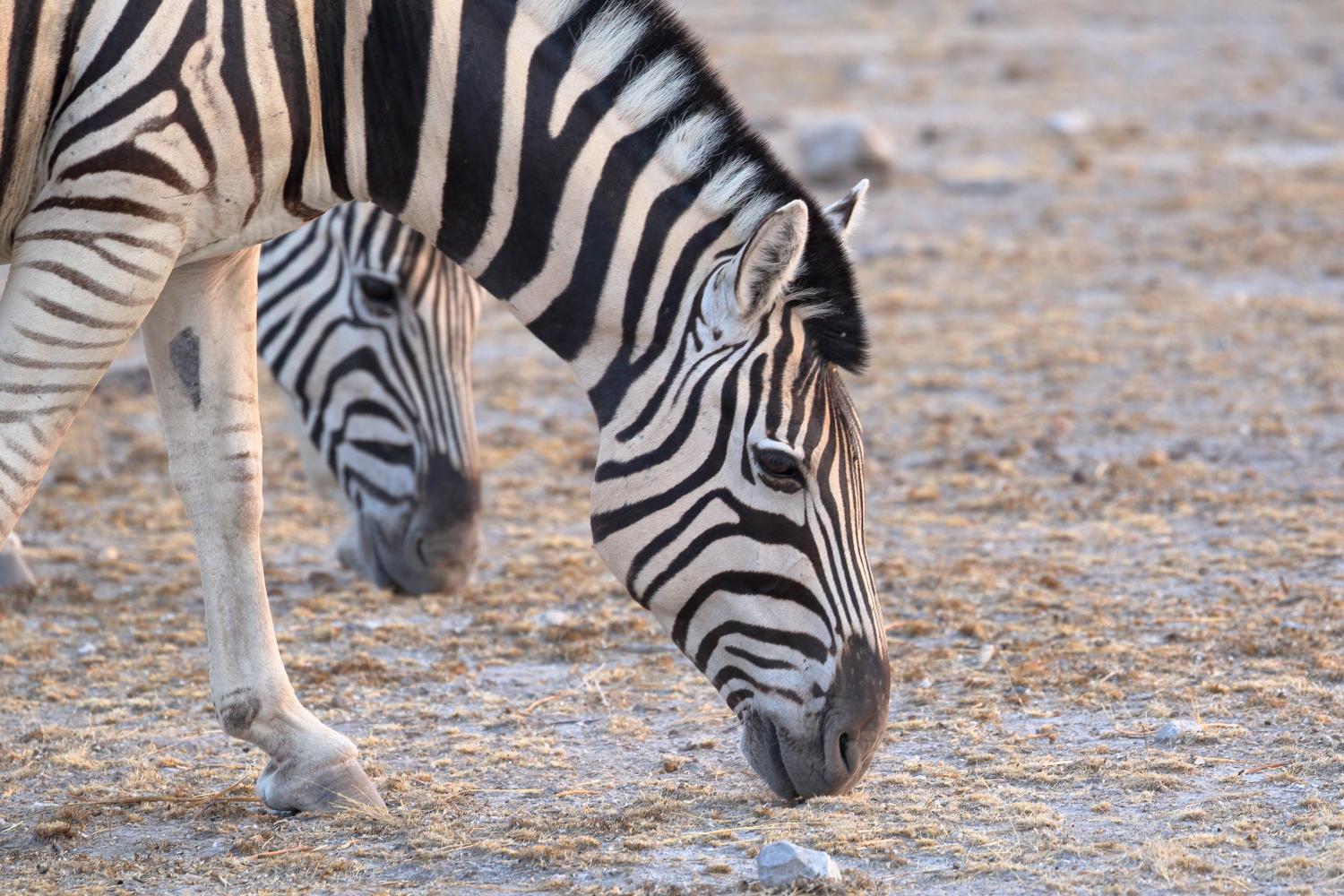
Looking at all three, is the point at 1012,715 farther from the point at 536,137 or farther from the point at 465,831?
the point at 536,137

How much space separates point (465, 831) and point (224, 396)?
1.25 metres

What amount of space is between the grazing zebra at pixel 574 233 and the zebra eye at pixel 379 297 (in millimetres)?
1592

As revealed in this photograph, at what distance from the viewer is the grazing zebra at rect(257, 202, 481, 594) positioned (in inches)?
199

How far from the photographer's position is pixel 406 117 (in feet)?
11.1

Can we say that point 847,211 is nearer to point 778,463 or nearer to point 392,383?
point 778,463

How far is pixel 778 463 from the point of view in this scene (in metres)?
3.23

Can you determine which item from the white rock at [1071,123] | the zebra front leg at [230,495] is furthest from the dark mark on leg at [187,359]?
the white rock at [1071,123]

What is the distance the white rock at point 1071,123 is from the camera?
549 inches

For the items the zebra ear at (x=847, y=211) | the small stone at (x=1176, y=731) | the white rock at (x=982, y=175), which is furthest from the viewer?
the white rock at (x=982, y=175)

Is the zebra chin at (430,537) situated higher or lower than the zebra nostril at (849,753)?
higher

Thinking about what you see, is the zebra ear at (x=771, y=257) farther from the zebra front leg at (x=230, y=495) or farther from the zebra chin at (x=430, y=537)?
the zebra chin at (x=430, y=537)

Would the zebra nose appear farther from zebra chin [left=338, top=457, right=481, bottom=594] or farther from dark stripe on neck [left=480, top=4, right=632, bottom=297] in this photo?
dark stripe on neck [left=480, top=4, right=632, bottom=297]

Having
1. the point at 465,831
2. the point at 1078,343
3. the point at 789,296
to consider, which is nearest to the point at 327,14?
the point at 789,296

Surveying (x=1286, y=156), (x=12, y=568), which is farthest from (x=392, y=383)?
(x=1286, y=156)
